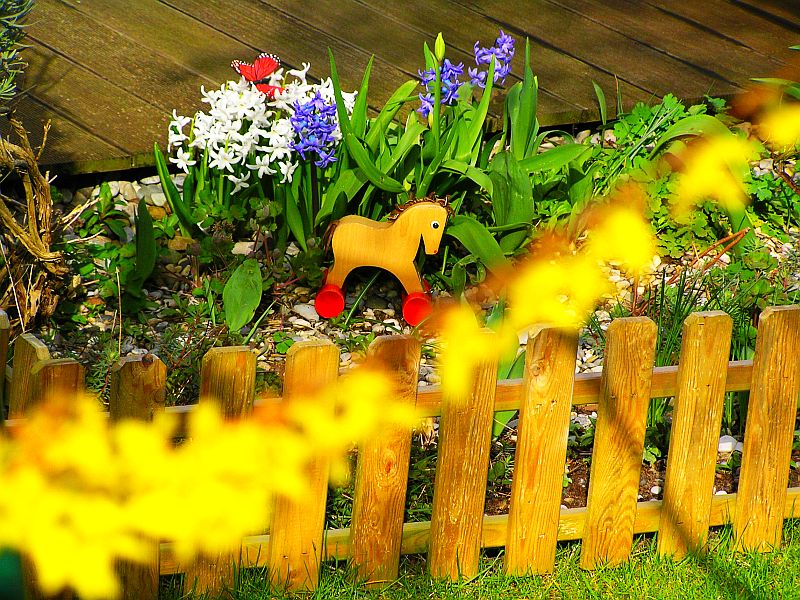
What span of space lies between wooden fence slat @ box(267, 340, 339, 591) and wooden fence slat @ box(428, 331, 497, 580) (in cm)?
23

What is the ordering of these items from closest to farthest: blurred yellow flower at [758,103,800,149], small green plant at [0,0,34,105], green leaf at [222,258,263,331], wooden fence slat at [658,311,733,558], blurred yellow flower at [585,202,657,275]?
wooden fence slat at [658,311,733,558] → small green plant at [0,0,34,105] → green leaf at [222,258,263,331] → blurred yellow flower at [585,202,657,275] → blurred yellow flower at [758,103,800,149]

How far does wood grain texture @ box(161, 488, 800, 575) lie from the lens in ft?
6.98

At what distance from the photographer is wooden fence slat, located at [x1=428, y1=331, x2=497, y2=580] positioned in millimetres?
2082

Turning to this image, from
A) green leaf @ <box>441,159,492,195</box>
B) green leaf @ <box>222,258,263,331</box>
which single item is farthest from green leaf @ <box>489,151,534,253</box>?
green leaf @ <box>222,258,263,331</box>

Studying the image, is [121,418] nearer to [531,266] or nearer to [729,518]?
[729,518]

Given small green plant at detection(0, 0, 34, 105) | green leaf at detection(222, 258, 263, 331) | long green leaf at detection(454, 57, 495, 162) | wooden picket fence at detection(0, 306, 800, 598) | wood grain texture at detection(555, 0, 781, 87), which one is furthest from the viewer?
wood grain texture at detection(555, 0, 781, 87)

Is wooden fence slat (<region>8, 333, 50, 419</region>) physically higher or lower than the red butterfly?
lower

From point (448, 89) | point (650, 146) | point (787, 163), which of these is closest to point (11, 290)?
point (448, 89)

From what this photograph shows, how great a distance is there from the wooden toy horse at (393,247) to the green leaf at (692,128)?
36.8 inches

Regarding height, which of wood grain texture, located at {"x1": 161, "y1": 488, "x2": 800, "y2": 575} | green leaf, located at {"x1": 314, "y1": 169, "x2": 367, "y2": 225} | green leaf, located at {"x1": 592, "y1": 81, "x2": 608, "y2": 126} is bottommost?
wood grain texture, located at {"x1": 161, "y1": 488, "x2": 800, "y2": 575}

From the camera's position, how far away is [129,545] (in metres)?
2.00

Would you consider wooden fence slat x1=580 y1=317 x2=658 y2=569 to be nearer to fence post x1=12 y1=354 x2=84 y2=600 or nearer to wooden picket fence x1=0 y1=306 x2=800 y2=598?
wooden picket fence x1=0 y1=306 x2=800 y2=598

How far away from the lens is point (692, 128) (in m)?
3.48

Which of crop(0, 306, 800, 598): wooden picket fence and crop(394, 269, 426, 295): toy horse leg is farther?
crop(394, 269, 426, 295): toy horse leg
